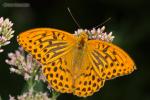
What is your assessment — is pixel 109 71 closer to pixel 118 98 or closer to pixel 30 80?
pixel 30 80

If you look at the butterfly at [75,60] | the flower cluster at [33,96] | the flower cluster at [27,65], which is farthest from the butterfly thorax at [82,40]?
the flower cluster at [33,96]

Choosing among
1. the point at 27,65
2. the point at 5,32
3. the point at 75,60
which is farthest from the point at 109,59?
the point at 5,32

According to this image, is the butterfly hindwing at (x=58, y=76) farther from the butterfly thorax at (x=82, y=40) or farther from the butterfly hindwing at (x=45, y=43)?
the butterfly thorax at (x=82, y=40)

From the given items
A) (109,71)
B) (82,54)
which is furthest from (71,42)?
(109,71)

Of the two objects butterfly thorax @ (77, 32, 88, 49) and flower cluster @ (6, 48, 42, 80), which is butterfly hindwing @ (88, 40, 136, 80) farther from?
flower cluster @ (6, 48, 42, 80)

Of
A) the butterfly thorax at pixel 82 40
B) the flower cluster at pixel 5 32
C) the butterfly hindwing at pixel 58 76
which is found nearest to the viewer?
the butterfly hindwing at pixel 58 76

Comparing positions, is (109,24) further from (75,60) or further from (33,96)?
(33,96)
